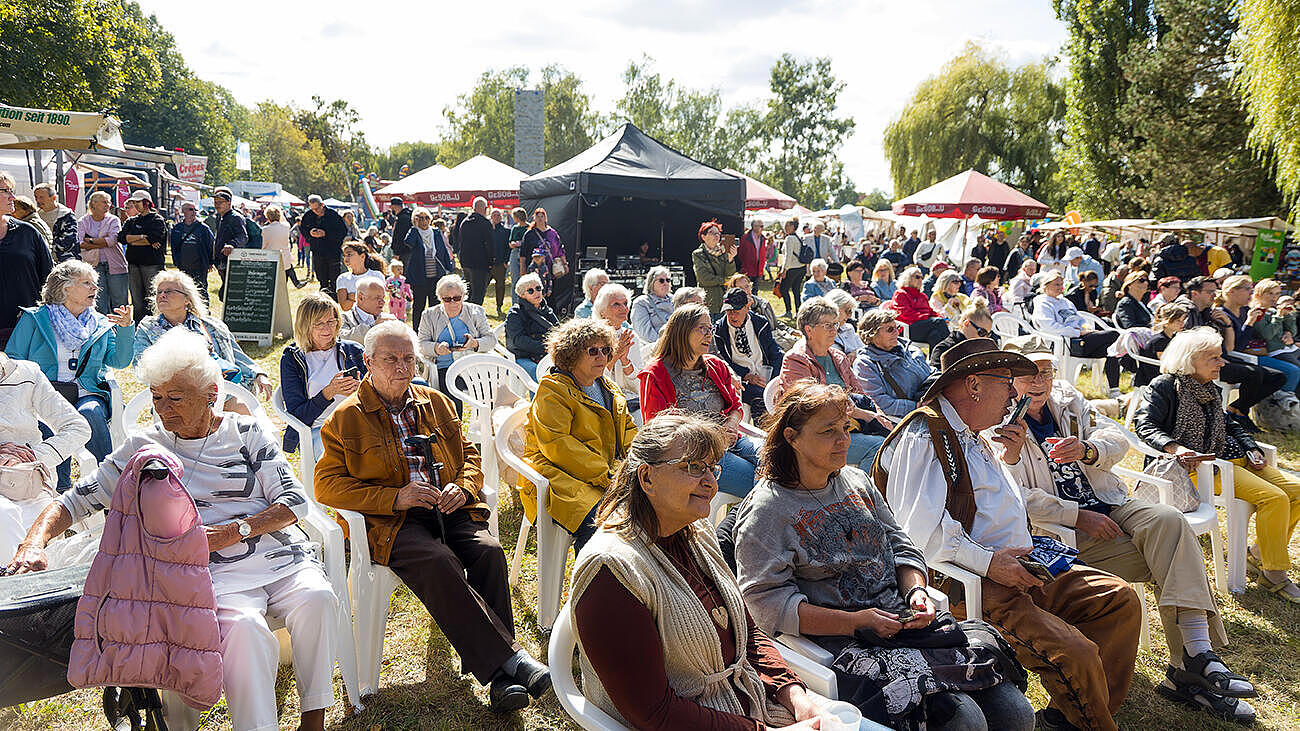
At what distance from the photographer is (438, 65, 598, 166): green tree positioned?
56125mm

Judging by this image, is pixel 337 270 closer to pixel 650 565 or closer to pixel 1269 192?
pixel 650 565

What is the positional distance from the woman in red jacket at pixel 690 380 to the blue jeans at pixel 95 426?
2900mm

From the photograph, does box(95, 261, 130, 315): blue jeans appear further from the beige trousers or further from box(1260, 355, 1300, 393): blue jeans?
box(1260, 355, 1300, 393): blue jeans

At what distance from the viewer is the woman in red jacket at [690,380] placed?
413 cm

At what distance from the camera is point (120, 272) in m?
8.68

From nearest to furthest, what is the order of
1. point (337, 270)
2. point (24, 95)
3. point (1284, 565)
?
point (1284, 565)
point (337, 270)
point (24, 95)

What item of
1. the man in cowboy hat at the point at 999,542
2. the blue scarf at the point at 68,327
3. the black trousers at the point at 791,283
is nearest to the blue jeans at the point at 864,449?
the man in cowboy hat at the point at 999,542

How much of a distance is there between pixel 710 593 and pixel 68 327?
4.08m

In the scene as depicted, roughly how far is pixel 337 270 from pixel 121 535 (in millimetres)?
9857

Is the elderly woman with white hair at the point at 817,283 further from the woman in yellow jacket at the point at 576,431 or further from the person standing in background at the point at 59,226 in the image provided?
the person standing in background at the point at 59,226

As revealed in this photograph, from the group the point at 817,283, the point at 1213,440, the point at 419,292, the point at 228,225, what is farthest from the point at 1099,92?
the point at 1213,440

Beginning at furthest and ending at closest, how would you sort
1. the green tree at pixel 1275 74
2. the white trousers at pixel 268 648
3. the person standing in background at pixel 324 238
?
1. the person standing in background at pixel 324 238
2. the green tree at pixel 1275 74
3. the white trousers at pixel 268 648

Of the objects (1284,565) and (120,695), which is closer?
(120,695)

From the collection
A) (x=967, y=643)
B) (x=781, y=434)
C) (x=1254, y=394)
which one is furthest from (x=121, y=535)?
(x=1254, y=394)
